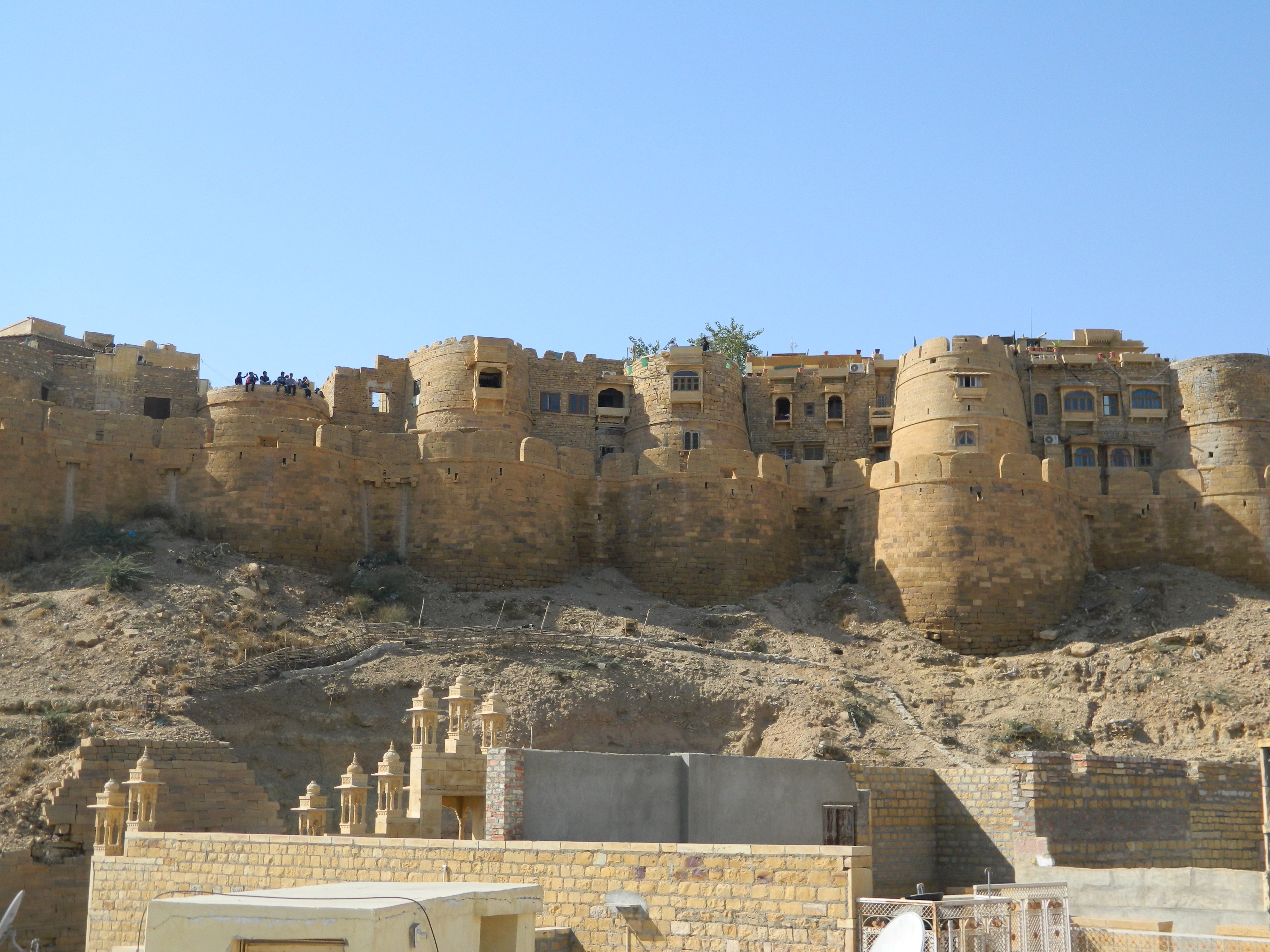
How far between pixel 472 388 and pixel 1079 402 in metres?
15.6

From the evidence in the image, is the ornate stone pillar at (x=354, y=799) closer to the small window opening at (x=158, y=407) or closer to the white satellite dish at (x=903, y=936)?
the white satellite dish at (x=903, y=936)

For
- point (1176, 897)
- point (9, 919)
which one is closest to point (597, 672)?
point (9, 919)

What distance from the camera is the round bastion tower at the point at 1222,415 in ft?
117

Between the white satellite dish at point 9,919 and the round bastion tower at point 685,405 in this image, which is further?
the round bastion tower at point 685,405

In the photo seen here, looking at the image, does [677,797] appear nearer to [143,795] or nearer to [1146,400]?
[143,795]

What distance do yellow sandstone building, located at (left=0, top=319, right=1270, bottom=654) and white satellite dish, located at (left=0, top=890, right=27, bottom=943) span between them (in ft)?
41.0

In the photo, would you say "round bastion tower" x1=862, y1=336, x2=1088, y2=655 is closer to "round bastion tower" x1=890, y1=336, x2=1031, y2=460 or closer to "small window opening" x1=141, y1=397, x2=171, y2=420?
"round bastion tower" x1=890, y1=336, x2=1031, y2=460

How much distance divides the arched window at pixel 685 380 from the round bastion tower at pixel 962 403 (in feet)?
17.3

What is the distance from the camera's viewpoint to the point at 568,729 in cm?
2380

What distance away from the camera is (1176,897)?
45.2 ft

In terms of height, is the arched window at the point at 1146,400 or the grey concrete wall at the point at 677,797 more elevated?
the arched window at the point at 1146,400

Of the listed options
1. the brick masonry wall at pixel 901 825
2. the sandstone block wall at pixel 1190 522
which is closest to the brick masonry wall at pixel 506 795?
the brick masonry wall at pixel 901 825

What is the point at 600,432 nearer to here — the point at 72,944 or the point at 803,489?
the point at 803,489

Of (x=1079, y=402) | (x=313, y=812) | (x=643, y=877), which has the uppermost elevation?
(x=1079, y=402)
